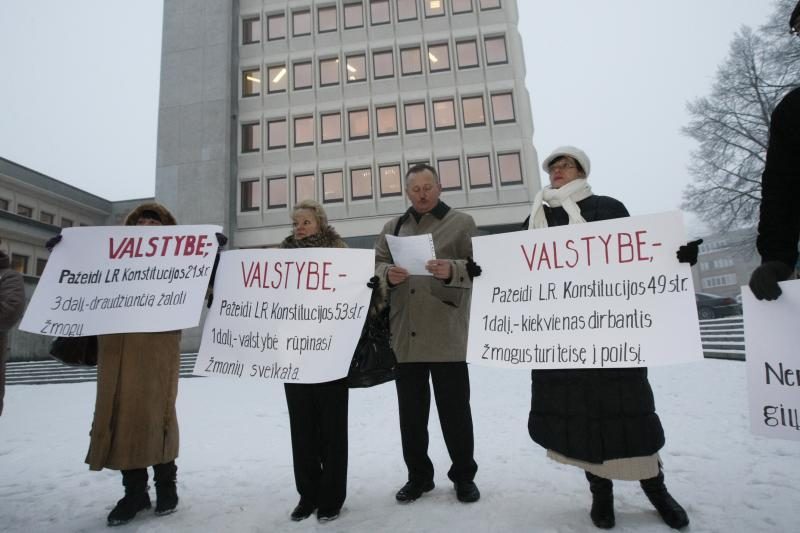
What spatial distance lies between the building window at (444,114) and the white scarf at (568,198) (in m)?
19.5

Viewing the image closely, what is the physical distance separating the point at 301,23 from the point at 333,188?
972 centimetres

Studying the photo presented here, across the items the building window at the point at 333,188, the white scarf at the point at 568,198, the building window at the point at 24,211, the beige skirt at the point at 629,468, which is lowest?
the beige skirt at the point at 629,468

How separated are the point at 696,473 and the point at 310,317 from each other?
128 inches

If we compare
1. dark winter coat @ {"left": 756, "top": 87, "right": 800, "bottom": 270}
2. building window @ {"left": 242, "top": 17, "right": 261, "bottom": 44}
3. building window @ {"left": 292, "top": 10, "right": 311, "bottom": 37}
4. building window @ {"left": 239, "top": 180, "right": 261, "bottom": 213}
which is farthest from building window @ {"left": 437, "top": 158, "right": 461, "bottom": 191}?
dark winter coat @ {"left": 756, "top": 87, "right": 800, "bottom": 270}

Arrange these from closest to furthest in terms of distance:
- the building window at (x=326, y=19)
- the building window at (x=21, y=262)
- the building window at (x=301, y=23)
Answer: the building window at (x=326, y=19)
the building window at (x=301, y=23)
the building window at (x=21, y=262)

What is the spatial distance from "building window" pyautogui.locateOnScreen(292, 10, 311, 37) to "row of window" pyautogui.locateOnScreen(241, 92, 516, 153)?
492cm

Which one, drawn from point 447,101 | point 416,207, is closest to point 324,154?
point 447,101

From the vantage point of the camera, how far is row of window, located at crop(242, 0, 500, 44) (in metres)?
22.1

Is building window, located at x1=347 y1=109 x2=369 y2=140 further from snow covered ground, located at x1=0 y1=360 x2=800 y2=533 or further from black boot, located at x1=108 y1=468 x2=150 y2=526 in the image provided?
black boot, located at x1=108 y1=468 x2=150 y2=526

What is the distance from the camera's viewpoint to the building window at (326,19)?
22984 mm

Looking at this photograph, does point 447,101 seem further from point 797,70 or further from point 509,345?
point 509,345

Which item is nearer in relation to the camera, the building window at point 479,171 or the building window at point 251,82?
the building window at point 479,171

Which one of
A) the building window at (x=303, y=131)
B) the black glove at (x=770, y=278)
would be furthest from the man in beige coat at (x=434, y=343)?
the building window at (x=303, y=131)

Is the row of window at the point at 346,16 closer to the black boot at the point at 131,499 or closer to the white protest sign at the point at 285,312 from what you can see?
the white protest sign at the point at 285,312
